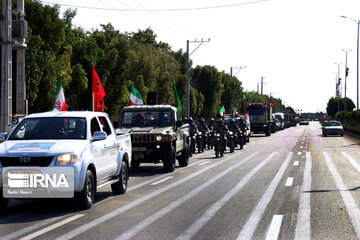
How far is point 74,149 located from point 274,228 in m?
→ 3.55

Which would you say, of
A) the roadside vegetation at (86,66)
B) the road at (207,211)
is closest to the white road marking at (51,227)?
the road at (207,211)

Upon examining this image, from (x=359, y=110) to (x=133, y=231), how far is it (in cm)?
5845

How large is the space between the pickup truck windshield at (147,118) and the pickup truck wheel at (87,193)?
27.9 ft

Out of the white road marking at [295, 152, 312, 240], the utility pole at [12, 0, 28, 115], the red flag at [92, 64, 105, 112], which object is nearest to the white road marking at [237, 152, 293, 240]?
the white road marking at [295, 152, 312, 240]

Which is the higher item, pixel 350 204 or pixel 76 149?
pixel 76 149

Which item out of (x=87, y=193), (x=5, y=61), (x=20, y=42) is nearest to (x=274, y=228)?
(x=87, y=193)

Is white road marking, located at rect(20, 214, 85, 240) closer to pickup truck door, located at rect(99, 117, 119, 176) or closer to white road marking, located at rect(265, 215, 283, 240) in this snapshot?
pickup truck door, located at rect(99, 117, 119, 176)

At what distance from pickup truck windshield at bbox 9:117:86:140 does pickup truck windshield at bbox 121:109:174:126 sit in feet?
26.0

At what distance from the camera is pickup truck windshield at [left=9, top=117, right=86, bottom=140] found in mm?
10484

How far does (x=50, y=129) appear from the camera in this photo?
10609mm

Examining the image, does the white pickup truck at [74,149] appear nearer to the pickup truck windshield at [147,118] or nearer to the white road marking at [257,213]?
the white road marking at [257,213]

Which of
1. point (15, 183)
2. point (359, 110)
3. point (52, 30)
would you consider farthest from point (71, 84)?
point (359, 110)

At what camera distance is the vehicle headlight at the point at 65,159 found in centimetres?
938

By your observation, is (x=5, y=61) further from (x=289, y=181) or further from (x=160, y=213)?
(x=160, y=213)
